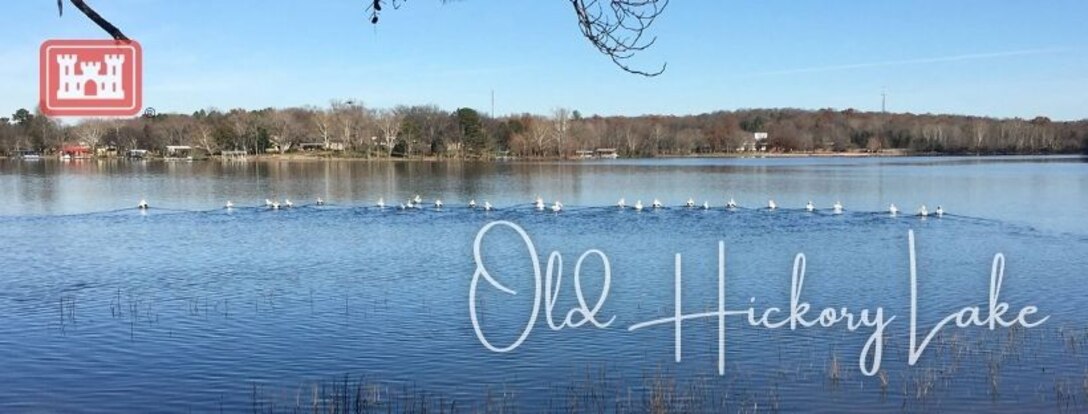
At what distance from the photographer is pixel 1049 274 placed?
64.4 feet

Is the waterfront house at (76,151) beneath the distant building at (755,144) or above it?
beneath

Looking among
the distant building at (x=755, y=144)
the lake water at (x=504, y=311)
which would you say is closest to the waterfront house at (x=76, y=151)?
the distant building at (x=755, y=144)

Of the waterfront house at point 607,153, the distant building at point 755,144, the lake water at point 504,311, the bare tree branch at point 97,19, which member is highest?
the distant building at point 755,144

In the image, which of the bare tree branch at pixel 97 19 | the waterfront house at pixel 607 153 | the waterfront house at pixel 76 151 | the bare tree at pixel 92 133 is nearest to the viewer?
the bare tree branch at pixel 97 19

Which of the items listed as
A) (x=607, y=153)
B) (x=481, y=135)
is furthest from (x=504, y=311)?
(x=607, y=153)

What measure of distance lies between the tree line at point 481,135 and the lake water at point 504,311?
74868mm

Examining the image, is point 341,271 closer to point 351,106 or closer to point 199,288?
point 199,288

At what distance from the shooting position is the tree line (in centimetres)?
11488

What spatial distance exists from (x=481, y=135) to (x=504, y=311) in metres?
95.6

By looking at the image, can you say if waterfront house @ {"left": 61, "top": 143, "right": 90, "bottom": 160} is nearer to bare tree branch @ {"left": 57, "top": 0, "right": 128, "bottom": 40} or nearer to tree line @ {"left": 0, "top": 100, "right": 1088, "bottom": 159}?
tree line @ {"left": 0, "top": 100, "right": 1088, "bottom": 159}

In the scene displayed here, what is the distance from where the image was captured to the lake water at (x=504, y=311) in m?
11.0

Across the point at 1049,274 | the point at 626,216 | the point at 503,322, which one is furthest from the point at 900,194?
the point at 503,322

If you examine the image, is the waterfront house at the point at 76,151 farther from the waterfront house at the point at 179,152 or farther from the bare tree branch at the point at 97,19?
the bare tree branch at the point at 97,19

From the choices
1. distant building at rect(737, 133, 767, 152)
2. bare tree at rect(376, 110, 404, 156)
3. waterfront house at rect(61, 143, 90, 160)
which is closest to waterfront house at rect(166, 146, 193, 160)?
waterfront house at rect(61, 143, 90, 160)
